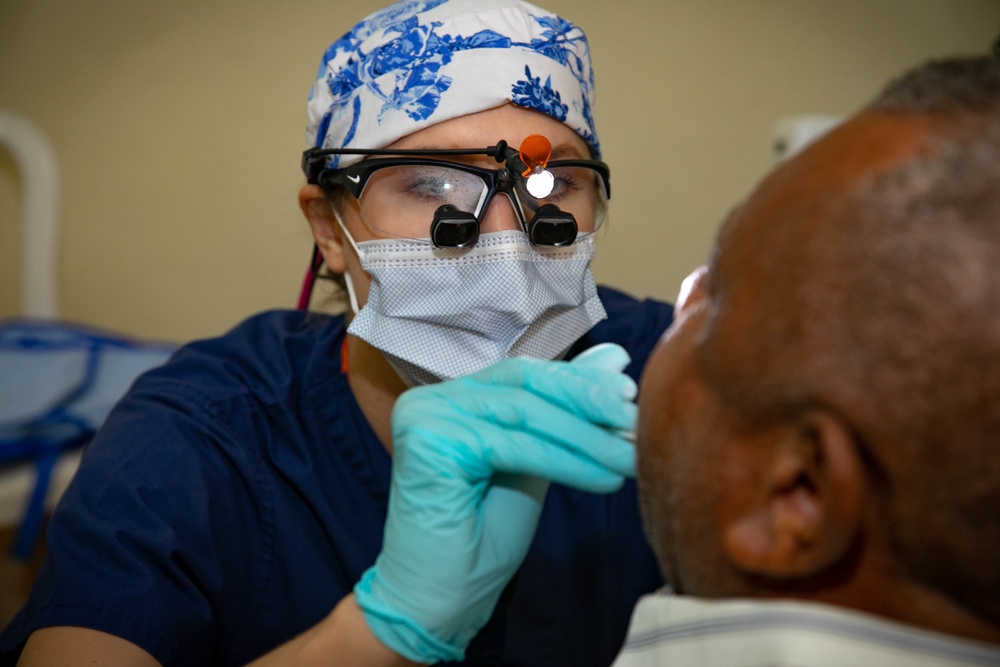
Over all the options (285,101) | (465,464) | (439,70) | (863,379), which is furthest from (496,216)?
(285,101)

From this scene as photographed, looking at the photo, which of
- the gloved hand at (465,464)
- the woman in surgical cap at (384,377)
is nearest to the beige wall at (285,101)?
the woman in surgical cap at (384,377)

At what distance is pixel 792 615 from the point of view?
22.3 inches

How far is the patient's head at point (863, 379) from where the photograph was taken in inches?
19.9

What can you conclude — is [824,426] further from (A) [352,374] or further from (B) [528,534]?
(A) [352,374]

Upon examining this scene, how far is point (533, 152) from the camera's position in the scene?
1121 mm

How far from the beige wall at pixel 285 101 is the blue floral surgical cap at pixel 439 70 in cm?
87

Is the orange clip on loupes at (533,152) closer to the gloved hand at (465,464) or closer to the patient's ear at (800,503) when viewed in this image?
the gloved hand at (465,464)

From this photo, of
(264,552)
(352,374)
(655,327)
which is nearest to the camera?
(264,552)

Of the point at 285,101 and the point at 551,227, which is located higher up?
the point at 285,101

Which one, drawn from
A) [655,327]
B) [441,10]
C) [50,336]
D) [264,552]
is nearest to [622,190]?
[655,327]

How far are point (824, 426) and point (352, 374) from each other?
2.86ft

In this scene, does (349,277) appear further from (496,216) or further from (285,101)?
(285,101)

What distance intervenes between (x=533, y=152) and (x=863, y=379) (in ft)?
2.22

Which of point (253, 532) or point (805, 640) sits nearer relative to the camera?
point (805, 640)
